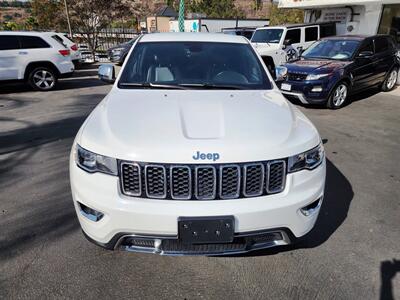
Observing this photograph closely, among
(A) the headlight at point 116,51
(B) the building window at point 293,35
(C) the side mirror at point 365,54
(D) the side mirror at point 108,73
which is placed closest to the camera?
(D) the side mirror at point 108,73

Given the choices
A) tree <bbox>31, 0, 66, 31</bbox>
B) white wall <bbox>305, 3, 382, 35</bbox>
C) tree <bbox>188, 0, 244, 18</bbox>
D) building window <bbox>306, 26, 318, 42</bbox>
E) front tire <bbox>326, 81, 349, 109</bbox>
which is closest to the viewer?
front tire <bbox>326, 81, 349, 109</bbox>

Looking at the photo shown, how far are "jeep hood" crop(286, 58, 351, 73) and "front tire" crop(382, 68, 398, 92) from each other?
9.04 ft

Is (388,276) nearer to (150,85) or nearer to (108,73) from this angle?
(150,85)

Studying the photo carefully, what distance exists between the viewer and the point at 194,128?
2.27 metres

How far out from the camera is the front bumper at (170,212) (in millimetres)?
2051

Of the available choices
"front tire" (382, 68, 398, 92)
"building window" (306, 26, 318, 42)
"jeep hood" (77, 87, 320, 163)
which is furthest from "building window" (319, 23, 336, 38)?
"jeep hood" (77, 87, 320, 163)

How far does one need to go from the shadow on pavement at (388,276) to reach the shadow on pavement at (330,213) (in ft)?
1.64

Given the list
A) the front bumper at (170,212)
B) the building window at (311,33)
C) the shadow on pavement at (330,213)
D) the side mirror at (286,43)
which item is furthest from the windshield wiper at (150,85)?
the building window at (311,33)

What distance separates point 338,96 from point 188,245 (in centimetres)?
690

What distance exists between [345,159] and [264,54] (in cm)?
830

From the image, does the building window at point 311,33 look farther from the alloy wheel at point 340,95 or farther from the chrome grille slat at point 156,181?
the chrome grille slat at point 156,181

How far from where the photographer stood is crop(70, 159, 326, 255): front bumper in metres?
2.05

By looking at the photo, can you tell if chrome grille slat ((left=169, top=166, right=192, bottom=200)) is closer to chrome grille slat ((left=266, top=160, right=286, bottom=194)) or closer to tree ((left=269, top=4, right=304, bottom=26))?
chrome grille slat ((left=266, top=160, right=286, bottom=194))

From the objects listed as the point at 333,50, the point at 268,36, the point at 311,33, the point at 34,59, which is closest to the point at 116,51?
the point at 34,59
